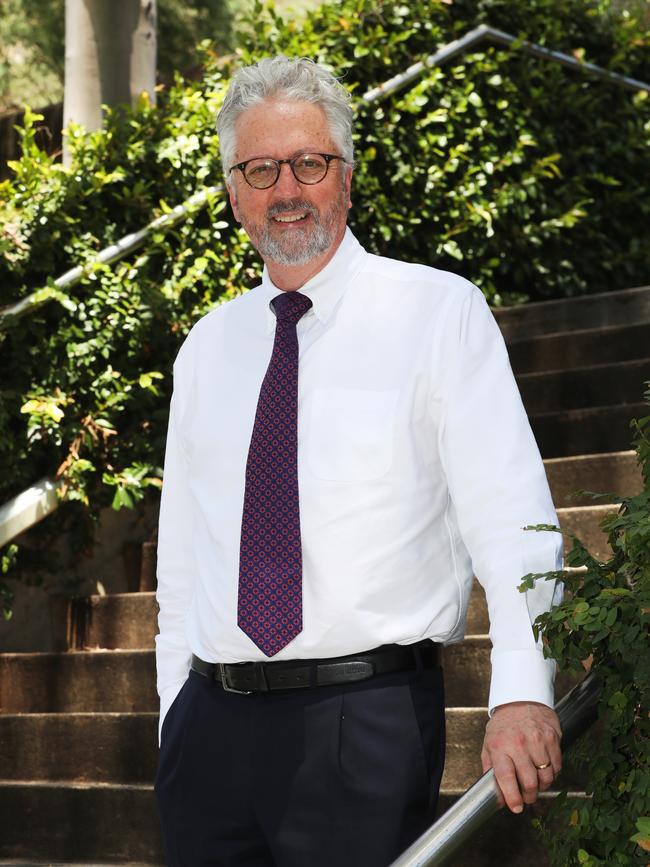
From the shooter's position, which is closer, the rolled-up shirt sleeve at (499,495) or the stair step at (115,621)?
the rolled-up shirt sleeve at (499,495)

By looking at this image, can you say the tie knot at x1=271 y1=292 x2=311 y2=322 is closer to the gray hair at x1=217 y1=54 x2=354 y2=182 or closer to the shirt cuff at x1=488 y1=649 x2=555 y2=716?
the gray hair at x1=217 y1=54 x2=354 y2=182

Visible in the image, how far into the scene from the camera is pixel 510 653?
1987 millimetres

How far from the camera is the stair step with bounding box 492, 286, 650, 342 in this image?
18.9 ft

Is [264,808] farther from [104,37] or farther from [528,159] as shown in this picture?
[528,159]

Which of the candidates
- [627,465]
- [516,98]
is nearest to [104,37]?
[516,98]

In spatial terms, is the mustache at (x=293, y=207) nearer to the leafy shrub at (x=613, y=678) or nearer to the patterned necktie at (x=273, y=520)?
the patterned necktie at (x=273, y=520)

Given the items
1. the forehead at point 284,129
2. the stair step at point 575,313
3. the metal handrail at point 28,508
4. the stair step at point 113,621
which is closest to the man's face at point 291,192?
the forehead at point 284,129

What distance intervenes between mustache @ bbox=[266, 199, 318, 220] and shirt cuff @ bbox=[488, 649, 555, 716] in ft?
3.01

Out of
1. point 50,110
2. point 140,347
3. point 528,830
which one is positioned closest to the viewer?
point 528,830

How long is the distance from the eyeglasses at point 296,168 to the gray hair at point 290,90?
0.18 feet

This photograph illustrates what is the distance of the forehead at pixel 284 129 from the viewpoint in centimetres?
236

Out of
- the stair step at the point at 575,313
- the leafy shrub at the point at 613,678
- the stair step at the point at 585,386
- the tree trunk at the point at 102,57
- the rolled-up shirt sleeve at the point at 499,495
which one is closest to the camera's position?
the leafy shrub at the point at 613,678

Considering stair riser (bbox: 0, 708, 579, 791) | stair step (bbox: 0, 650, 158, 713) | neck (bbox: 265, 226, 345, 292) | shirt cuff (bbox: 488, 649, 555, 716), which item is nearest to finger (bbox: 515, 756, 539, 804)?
shirt cuff (bbox: 488, 649, 555, 716)

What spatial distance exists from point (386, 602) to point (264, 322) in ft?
2.18
